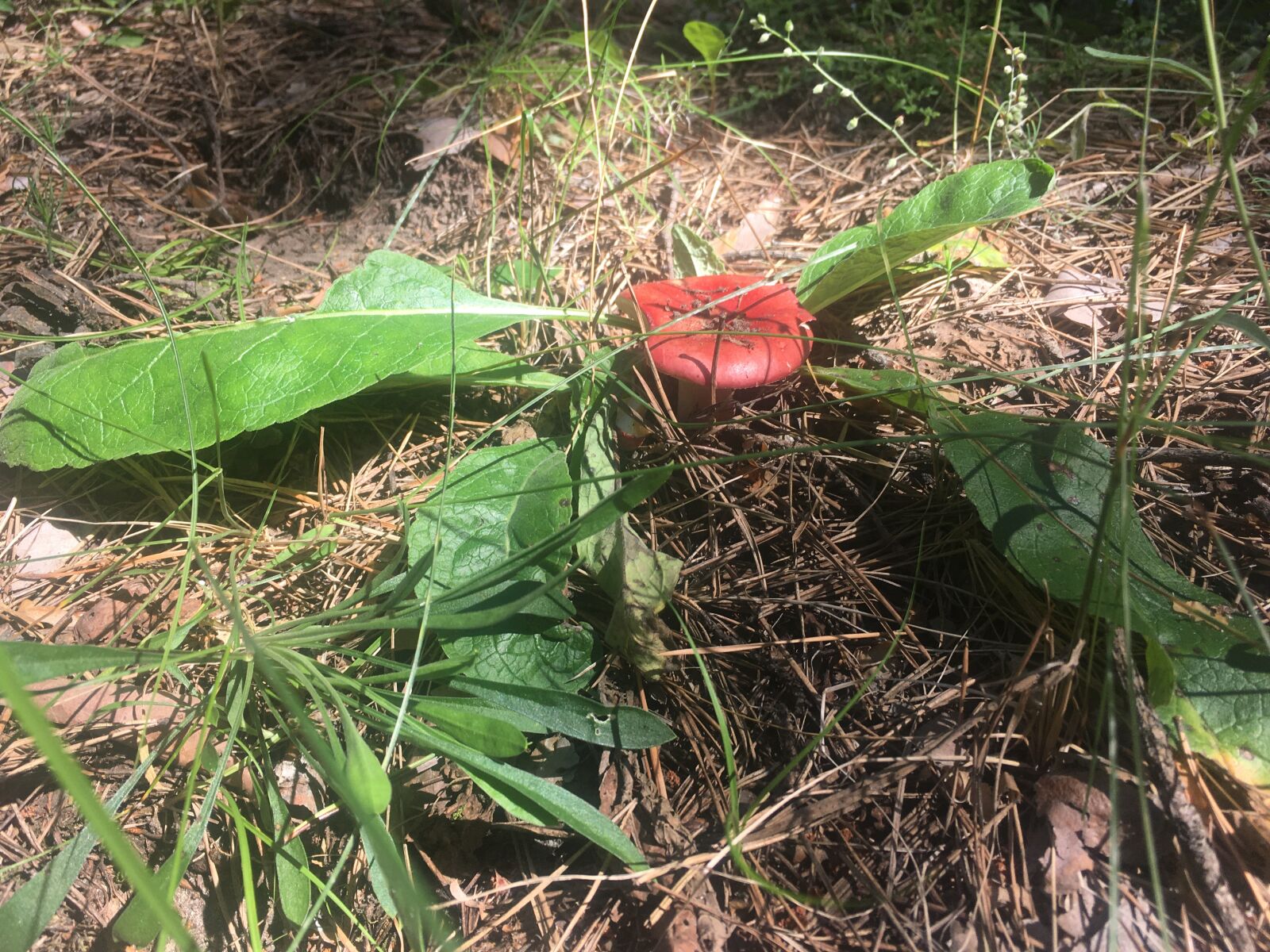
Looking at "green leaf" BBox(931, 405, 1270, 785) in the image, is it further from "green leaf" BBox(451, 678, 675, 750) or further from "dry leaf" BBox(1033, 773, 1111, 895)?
"green leaf" BBox(451, 678, 675, 750)

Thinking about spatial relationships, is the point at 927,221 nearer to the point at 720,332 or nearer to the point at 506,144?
A: the point at 720,332

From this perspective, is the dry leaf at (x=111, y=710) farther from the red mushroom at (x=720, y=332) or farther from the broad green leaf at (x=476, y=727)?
the red mushroom at (x=720, y=332)

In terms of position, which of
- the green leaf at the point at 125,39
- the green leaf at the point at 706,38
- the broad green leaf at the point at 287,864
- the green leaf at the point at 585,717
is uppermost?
the green leaf at the point at 125,39

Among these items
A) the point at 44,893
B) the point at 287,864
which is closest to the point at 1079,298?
the point at 287,864

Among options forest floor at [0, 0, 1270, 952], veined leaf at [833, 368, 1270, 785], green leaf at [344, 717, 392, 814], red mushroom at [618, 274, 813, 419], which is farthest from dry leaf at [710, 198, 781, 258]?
green leaf at [344, 717, 392, 814]

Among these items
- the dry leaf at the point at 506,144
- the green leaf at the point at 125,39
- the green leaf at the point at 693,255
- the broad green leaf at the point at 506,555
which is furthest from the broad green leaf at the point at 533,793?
the green leaf at the point at 125,39

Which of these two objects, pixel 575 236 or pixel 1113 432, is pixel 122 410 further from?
pixel 1113 432

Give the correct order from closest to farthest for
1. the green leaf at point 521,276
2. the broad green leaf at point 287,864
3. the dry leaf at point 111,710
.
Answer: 1. the broad green leaf at point 287,864
2. the dry leaf at point 111,710
3. the green leaf at point 521,276
